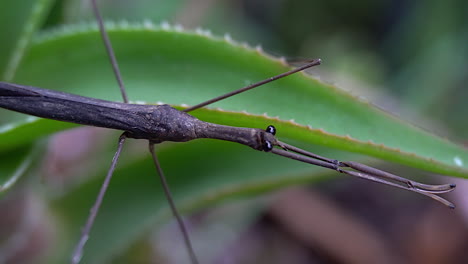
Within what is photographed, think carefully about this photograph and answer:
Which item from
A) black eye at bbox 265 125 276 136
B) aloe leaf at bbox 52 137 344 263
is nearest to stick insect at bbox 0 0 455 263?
black eye at bbox 265 125 276 136

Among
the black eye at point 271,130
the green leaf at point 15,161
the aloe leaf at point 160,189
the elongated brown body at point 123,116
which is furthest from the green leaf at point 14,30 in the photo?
the black eye at point 271,130

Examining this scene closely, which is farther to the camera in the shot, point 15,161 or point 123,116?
point 123,116

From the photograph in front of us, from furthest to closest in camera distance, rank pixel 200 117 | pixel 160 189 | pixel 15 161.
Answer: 1. pixel 160 189
2. pixel 15 161
3. pixel 200 117

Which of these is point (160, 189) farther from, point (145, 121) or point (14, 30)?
point (14, 30)

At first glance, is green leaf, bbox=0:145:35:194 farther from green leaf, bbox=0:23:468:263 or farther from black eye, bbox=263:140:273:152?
black eye, bbox=263:140:273:152

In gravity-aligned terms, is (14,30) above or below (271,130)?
above

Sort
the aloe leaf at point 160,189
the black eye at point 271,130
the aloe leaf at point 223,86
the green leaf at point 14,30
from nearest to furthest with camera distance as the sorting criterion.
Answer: the aloe leaf at point 223,86 → the black eye at point 271,130 → the green leaf at point 14,30 → the aloe leaf at point 160,189

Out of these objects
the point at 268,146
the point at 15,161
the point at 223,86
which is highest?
the point at 223,86

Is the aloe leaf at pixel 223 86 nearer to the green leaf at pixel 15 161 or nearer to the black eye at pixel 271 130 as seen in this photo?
the black eye at pixel 271 130

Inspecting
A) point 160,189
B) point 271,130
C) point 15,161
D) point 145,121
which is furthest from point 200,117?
point 15,161
